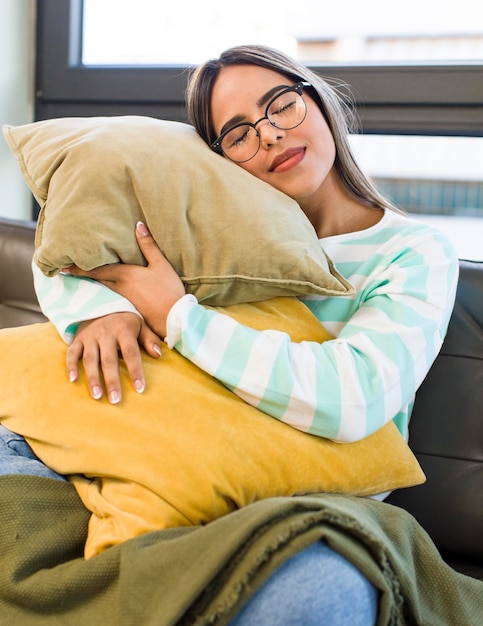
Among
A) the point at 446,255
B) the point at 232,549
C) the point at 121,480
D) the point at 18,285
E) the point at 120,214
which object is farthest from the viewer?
the point at 18,285

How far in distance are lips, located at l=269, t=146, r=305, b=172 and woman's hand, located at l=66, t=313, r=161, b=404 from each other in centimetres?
37

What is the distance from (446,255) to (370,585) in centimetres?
58

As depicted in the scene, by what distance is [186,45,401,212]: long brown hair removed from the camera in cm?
128

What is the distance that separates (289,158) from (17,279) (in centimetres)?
74

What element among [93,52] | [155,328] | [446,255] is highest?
[93,52]

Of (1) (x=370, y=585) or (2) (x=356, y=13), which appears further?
(2) (x=356, y=13)

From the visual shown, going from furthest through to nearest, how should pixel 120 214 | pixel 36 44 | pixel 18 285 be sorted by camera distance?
pixel 36 44 → pixel 18 285 → pixel 120 214

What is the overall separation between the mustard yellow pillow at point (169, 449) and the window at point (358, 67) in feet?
2.83

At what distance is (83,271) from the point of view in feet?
3.63

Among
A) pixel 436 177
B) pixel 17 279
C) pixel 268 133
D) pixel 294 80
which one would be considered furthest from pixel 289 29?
pixel 17 279

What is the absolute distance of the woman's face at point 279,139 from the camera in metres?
1.24

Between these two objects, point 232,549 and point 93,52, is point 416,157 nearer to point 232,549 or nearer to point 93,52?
point 93,52

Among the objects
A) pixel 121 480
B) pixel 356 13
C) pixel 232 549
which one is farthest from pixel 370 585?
pixel 356 13

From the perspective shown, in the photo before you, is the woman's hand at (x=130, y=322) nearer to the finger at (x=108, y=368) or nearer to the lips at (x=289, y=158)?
the finger at (x=108, y=368)
